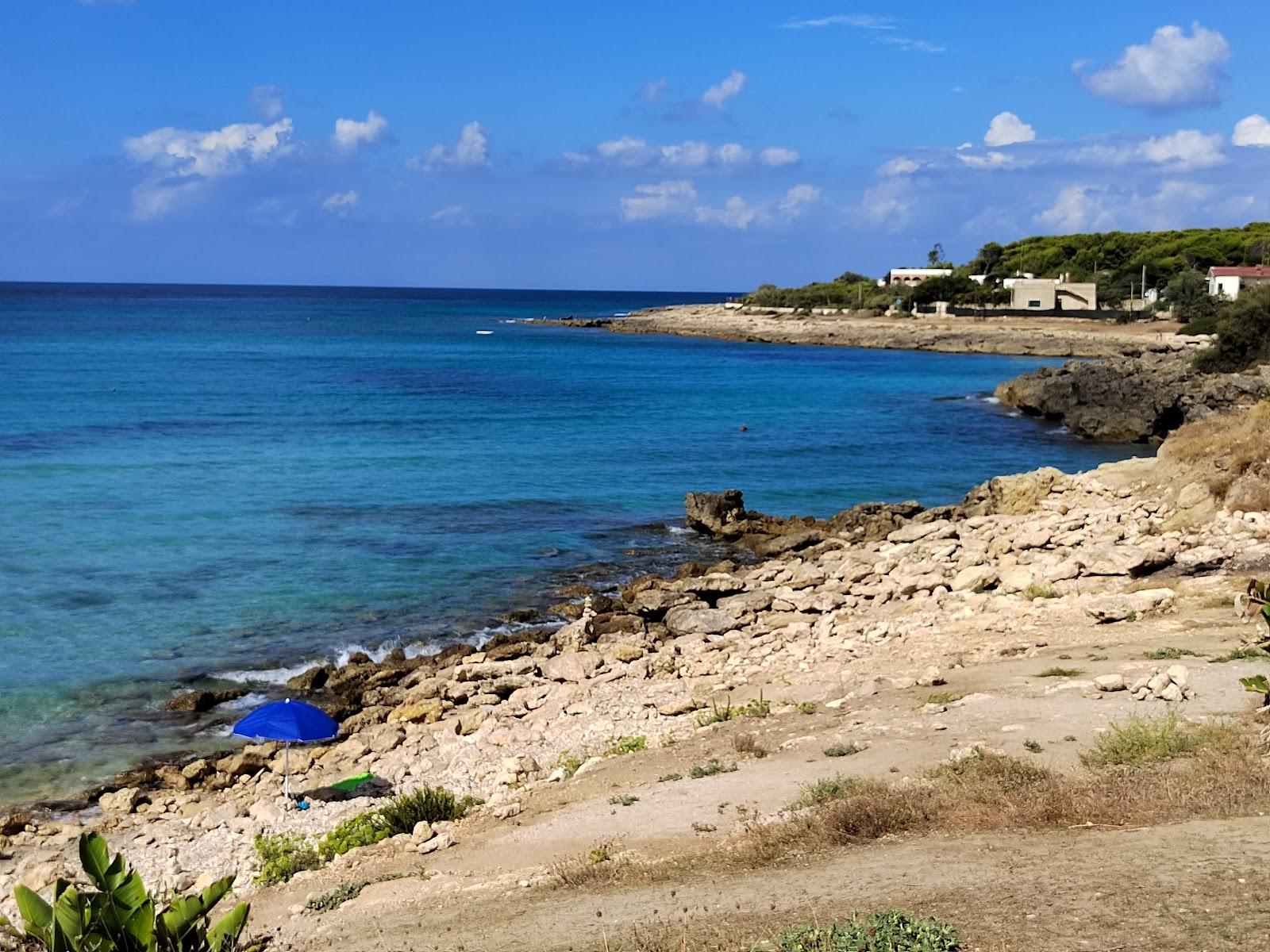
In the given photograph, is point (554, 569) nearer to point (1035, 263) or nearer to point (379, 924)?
point (379, 924)

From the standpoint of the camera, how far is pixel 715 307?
15662cm

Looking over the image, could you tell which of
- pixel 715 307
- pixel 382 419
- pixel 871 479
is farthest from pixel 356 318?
pixel 871 479

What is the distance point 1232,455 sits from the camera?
21.2m

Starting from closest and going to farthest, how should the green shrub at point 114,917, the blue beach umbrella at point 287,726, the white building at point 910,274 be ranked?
1. the green shrub at point 114,917
2. the blue beach umbrella at point 287,726
3. the white building at point 910,274

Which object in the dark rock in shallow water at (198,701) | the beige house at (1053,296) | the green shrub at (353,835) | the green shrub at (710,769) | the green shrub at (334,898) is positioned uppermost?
the beige house at (1053,296)

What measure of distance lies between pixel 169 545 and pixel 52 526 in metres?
3.71

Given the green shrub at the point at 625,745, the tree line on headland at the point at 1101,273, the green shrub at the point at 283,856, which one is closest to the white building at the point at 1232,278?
the tree line on headland at the point at 1101,273

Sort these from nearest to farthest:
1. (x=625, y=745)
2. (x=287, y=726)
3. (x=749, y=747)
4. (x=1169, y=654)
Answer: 1. (x=749, y=747)
2. (x=1169, y=654)
3. (x=625, y=745)
4. (x=287, y=726)

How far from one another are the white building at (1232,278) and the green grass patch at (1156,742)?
293 ft

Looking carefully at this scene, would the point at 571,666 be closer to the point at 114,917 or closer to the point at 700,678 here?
the point at 700,678

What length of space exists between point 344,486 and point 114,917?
88.4 feet

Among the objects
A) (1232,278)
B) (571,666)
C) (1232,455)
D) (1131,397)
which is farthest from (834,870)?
(1232,278)

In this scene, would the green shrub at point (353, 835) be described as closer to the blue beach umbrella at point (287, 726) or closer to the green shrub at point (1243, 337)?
the blue beach umbrella at point (287, 726)

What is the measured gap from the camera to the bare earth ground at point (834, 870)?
23.4 ft
